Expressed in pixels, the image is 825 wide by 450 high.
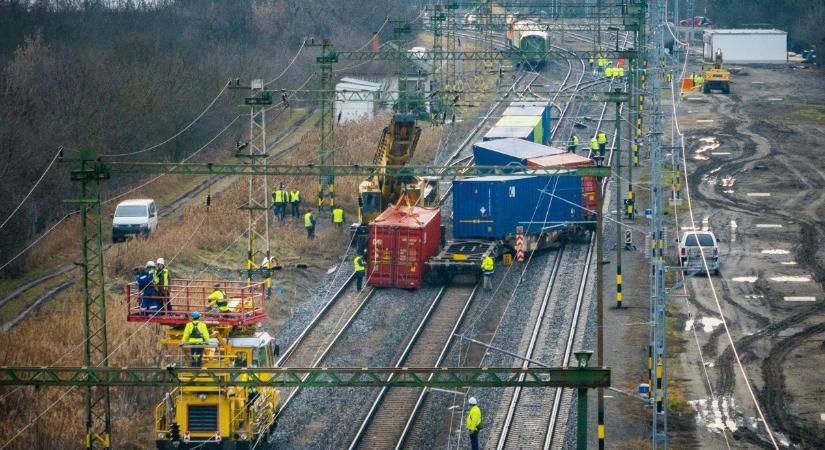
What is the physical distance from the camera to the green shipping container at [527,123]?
59.7 m

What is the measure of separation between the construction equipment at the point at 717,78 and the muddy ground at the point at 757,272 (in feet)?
2.42

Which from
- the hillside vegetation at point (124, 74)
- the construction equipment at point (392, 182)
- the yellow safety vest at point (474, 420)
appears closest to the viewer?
the yellow safety vest at point (474, 420)

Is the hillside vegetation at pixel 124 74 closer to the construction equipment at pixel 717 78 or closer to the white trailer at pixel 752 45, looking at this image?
the construction equipment at pixel 717 78

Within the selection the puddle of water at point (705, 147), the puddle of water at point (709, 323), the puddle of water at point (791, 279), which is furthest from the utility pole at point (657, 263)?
the puddle of water at point (705, 147)

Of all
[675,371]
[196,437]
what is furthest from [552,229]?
[196,437]

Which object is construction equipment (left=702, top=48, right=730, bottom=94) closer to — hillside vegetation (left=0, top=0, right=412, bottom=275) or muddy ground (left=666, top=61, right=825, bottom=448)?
muddy ground (left=666, top=61, right=825, bottom=448)

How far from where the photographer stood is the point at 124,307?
4088 centimetres

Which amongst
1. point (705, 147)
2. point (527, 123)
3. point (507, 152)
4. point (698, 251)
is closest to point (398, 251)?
point (507, 152)

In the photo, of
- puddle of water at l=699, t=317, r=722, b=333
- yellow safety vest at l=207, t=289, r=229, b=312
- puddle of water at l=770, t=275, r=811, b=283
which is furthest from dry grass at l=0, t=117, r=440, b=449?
puddle of water at l=770, t=275, r=811, b=283

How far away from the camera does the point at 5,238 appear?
4750 centimetres

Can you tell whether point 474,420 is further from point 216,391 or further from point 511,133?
point 511,133

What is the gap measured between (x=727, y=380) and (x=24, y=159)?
26.8 meters

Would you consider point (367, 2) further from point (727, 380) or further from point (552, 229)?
point (727, 380)

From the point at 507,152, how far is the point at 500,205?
4.58 meters
